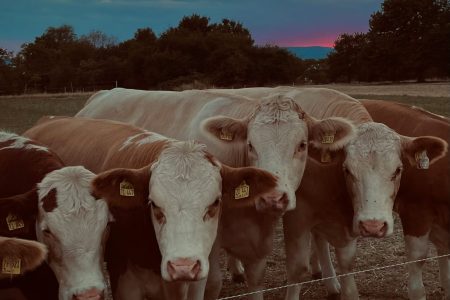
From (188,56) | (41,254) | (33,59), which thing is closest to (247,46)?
(188,56)

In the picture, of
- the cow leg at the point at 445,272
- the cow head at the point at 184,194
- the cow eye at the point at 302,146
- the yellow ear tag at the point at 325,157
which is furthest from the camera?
the cow leg at the point at 445,272

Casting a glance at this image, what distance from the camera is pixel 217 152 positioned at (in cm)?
535

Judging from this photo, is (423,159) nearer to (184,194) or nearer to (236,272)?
(184,194)

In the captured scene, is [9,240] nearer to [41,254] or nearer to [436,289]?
[41,254]

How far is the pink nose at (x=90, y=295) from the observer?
3628mm

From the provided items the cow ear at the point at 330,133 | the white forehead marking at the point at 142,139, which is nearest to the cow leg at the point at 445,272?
the cow ear at the point at 330,133

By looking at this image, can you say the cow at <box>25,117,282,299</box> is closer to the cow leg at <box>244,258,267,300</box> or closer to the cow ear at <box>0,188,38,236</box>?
the cow ear at <box>0,188,38,236</box>

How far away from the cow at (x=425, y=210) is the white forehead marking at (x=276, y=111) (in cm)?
125

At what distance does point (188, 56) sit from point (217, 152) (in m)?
42.5

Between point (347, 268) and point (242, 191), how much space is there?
205 centimetres

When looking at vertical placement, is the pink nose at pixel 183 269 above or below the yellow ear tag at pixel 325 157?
below

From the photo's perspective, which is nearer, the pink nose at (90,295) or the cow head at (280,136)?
the pink nose at (90,295)

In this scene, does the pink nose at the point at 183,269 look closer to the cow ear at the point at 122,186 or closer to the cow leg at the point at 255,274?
→ the cow ear at the point at 122,186

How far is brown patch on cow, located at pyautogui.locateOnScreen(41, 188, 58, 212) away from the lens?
3854 mm
